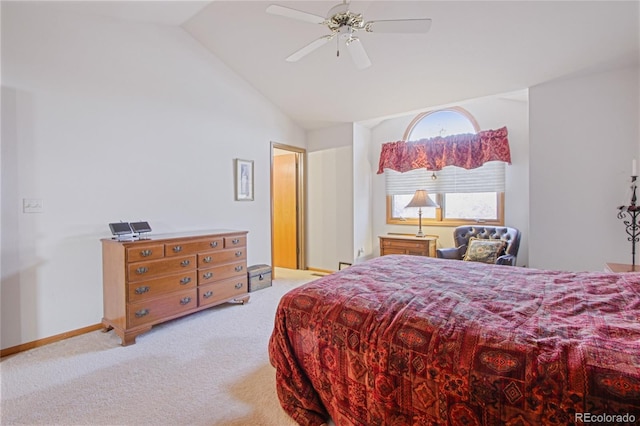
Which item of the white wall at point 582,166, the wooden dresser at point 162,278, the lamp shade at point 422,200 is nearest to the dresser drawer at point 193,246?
the wooden dresser at point 162,278

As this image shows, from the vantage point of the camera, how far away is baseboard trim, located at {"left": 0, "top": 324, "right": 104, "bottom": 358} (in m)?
2.45

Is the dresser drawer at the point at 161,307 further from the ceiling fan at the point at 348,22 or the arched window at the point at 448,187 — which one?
the arched window at the point at 448,187

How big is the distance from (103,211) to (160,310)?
1.13 meters

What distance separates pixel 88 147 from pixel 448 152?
4.39 metres

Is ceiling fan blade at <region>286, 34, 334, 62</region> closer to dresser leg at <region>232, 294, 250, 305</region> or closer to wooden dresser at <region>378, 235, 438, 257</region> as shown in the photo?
dresser leg at <region>232, 294, 250, 305</region>

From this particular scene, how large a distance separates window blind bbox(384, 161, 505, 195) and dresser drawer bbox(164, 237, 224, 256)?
305 cm

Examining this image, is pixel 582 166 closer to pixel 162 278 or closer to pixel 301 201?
pixel 301 201

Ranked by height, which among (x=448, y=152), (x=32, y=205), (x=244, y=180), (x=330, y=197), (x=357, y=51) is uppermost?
(x=357, y=51)

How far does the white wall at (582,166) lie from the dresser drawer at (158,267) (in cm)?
377

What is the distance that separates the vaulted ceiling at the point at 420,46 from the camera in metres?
2.60

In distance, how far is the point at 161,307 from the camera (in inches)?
111

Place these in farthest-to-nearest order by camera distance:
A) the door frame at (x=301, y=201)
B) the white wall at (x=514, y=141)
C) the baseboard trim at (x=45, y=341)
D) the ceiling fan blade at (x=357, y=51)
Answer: the door frame at (x=301, y=201)
the white wall at (x=514, y=141)
the baseboard trim at (x=45, y=341)
the ceiling fan blade at (x=357, y=51)

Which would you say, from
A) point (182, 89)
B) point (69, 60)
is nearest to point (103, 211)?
point (69, 60)

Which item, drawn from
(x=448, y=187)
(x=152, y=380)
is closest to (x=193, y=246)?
(x=152, y=380)
